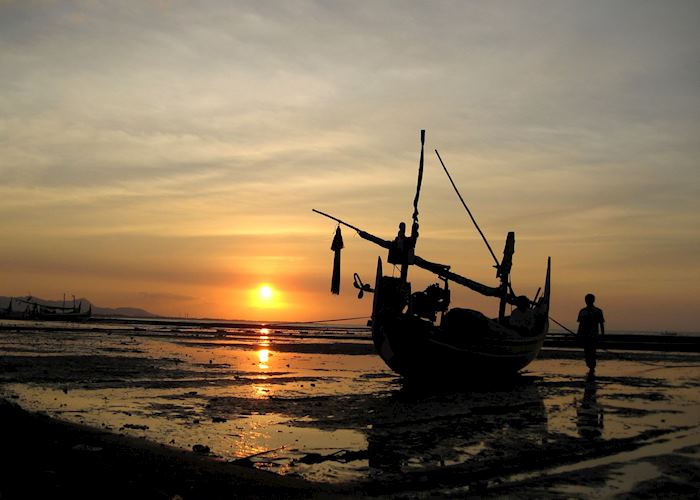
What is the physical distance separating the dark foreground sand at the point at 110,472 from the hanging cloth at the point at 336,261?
14.8 m

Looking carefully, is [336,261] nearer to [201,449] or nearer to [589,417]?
[589,417]

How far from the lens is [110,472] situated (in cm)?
728

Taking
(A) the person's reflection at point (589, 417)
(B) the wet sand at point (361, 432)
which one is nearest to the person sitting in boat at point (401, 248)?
(B) the wet sand at point (361, 432)

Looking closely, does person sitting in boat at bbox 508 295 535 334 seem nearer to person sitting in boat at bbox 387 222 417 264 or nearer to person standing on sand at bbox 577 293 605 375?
person standing on sand at bbox 577 293 605 375

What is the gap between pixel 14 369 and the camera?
2172 cm

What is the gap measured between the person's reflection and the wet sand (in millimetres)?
44

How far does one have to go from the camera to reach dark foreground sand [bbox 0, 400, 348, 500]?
256 inches

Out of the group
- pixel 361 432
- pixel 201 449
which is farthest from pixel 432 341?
pixel 201 449

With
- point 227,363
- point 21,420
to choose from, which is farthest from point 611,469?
point 227,363

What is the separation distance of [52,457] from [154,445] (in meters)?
1.99

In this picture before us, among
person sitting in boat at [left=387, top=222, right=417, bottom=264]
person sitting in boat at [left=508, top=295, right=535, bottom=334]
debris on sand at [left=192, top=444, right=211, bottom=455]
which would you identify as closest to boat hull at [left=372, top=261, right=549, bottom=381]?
person sitting in boat at [left=387, top=222, right=417, bottom=264]

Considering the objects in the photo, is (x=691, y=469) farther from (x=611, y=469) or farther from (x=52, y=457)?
(x=52, y=457)

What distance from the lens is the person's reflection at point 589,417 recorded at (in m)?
12.3

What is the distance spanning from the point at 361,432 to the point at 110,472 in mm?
5669
